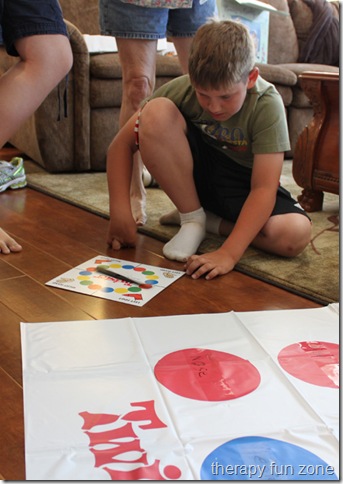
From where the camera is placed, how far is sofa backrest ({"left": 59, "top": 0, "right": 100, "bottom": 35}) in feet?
10.1

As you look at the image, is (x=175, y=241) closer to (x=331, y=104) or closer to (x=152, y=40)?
(x=152, y=40)

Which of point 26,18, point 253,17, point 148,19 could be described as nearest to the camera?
point 26,18

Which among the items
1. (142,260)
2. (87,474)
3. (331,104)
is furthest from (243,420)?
(331,104)

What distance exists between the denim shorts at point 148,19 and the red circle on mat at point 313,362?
3.67ft

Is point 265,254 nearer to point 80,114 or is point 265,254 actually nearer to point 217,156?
point 217,156

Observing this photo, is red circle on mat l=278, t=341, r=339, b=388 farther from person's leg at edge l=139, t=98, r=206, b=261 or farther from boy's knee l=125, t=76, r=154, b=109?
boy's knee l=125, t=76, r=154, b=109

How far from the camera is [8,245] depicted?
1646 millimetres

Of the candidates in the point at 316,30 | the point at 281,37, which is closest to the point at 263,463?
the point at 281,37

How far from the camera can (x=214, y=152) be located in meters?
1.73

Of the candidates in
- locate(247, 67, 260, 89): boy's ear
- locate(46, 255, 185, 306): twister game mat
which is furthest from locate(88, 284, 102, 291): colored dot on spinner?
locate(247, 67, 260, 89): boy's ear

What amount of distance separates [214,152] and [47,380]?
0.93 metres

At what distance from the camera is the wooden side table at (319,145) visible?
6.99 ft

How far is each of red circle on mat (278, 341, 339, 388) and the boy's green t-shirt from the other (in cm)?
60

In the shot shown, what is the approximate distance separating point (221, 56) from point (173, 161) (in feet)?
1.10
